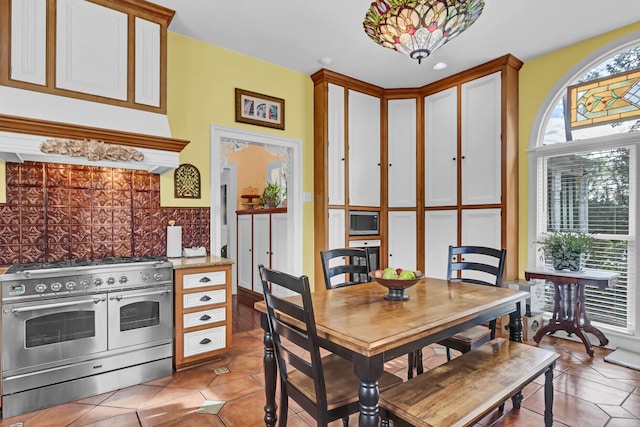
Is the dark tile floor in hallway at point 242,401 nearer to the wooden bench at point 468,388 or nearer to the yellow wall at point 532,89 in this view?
the wooden bench at point 468,388

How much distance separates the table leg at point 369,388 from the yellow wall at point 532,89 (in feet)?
10.3

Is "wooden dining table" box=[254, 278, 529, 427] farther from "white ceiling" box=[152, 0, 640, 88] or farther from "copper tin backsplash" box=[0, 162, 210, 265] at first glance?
"white ceiling" box=[152, 0, 640, 88]

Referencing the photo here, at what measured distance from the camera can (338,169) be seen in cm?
420

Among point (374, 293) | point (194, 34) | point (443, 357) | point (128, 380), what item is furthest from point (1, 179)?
point (443, 357)

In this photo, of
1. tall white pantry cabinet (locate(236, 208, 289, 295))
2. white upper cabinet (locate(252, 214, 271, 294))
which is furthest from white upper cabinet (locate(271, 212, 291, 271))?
white upper cabinet (locate(252, 214, 271, 294))

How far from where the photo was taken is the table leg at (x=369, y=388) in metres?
1.33

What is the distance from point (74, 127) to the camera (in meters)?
2.33

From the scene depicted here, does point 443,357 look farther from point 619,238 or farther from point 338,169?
point 338,169

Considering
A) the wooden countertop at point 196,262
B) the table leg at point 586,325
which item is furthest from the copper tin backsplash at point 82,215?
the table leg at point 586,325

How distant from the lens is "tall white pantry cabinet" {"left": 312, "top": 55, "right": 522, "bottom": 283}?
3787 mm

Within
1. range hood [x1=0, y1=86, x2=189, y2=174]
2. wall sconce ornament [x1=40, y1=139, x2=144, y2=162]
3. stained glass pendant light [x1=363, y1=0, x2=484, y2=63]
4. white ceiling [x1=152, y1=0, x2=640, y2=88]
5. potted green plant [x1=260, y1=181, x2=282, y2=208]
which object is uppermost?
white ceiling [x1=152, y1=0, x2=640, y2=88]

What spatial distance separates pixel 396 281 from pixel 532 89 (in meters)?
3.16

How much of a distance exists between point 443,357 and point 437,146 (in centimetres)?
256

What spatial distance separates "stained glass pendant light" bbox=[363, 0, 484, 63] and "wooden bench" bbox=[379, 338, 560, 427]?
72.0 inches
